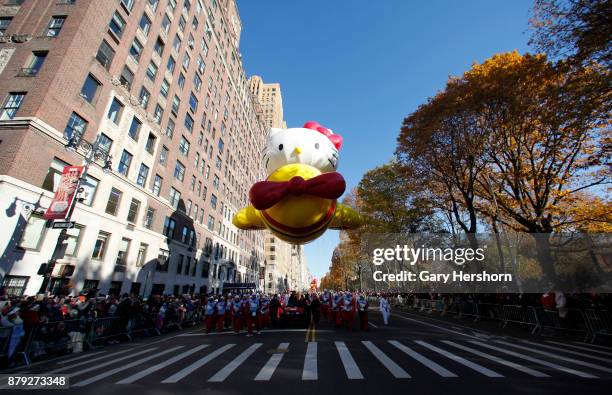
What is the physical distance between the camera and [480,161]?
1856 cm

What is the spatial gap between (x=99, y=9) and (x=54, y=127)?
9.72m

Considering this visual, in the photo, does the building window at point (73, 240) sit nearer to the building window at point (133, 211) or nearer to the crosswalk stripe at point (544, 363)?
the building window at point (133, 211)

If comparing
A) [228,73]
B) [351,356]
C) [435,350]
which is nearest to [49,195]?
[351,356]

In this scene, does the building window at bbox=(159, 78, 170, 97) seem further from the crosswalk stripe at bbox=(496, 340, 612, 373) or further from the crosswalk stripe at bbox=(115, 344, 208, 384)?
the crosswalk stripe at bbox=(496, 340, 612, 373)

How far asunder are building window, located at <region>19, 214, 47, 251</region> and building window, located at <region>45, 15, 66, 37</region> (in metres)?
12.2

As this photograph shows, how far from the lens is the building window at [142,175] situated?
2306 centimetres

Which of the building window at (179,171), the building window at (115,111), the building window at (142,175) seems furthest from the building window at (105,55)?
the building window at (179,171)

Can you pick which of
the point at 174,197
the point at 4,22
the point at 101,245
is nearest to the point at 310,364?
the point at 101,245

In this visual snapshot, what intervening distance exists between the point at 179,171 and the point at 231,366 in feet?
86.3

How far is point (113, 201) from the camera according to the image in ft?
65.6

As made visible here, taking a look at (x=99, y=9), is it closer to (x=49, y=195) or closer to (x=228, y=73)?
(x=49, y=195)

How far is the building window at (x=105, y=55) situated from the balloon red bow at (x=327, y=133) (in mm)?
20769

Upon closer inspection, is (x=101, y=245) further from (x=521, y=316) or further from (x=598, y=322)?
(x=598, y=322)

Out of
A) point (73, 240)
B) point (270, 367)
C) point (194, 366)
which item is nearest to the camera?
point (270, 367)
